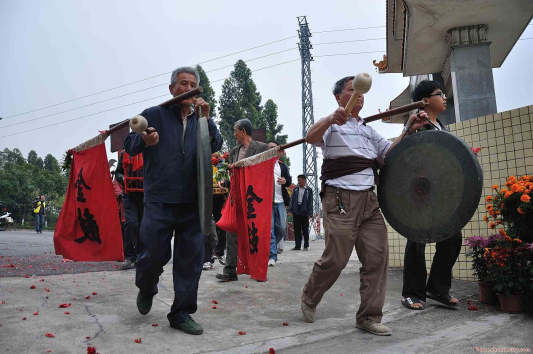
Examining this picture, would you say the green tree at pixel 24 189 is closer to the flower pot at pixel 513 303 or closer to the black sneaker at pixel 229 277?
the black sneaker at pixel 229 277

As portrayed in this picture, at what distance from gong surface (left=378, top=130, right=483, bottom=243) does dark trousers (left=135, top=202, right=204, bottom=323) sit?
5.03 feet

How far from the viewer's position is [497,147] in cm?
502

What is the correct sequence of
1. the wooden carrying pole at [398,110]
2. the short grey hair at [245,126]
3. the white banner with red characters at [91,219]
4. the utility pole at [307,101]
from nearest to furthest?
the wooden carrying pole at [398,110], the white banner with red characters at [91,219], the short grey hair at [245,126], the utility pole at [307,101]

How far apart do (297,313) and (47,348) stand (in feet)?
6.59

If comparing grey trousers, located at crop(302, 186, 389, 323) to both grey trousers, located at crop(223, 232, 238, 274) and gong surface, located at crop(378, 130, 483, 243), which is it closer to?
gong surface, located at crop(378, 130, 483, 243)

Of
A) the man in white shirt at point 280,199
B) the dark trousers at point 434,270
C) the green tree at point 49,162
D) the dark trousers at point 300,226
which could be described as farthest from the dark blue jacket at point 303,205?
the green tree at point 49,162

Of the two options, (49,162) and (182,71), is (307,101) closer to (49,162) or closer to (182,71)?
(182,71)

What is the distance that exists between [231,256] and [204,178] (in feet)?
8.28

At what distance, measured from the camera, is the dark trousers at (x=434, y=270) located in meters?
4.10

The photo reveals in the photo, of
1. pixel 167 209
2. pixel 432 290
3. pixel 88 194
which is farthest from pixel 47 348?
pixel 432 290

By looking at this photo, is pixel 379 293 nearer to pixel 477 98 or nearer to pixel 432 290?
pixel 432 290

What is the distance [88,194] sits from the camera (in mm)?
4102

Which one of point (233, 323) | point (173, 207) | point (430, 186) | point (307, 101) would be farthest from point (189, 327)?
point (307, 101)

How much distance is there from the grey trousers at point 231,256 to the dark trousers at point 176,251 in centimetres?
201
